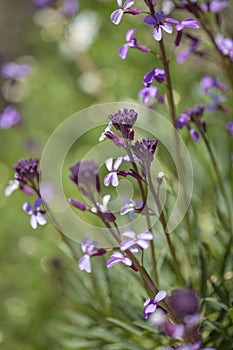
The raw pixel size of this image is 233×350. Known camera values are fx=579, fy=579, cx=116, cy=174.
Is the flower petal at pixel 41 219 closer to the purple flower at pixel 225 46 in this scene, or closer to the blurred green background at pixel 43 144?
the blurred green background at pixel 43 144

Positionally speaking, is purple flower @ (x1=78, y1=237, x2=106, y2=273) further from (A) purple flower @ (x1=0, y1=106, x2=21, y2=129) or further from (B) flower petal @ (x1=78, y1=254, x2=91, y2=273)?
(A) purple flower @ (x1=0, y1=106, x2=21, y2=129)

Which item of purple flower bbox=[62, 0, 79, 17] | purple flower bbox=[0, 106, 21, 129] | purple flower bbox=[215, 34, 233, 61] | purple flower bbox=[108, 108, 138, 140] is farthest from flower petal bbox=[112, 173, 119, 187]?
purple flower bbox=[62, 0, 79, 17]

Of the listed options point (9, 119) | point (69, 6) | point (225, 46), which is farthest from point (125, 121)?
point (69, 6)

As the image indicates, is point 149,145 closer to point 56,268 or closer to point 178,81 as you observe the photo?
point 56,268

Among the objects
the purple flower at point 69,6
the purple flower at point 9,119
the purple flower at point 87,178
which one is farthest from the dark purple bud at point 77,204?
the purple flower at point 69,6

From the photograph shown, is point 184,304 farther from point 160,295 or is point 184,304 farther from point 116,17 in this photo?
point 116,17

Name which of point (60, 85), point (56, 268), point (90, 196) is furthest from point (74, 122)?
point (90, 196)
